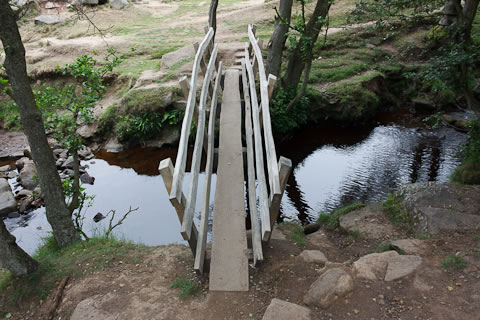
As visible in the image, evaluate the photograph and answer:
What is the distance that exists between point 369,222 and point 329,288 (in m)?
2.61

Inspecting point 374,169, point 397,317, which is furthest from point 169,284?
point 374,169

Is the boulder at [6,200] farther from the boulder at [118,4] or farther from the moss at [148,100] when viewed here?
the boulder at [118,4]

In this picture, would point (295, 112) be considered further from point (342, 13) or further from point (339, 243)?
point (342, 13)

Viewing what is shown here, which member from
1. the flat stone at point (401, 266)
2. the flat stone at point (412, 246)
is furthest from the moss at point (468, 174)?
the flat stone at point (401, 266)

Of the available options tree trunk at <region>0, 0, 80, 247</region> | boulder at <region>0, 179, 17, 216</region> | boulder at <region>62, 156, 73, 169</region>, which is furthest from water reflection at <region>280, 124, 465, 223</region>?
boulder at <region>0, 179, 17, 216</region>

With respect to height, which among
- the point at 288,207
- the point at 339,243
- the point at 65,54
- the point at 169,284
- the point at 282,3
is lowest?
the point at 288,207

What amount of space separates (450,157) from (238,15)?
13.6 meters

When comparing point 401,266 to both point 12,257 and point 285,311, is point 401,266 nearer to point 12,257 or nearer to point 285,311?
point 285,311

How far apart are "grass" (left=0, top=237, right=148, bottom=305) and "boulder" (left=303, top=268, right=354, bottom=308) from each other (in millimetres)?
2182

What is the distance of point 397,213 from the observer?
5.69 metres

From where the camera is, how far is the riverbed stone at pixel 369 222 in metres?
5.35

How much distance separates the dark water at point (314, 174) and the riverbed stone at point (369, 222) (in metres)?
1.51

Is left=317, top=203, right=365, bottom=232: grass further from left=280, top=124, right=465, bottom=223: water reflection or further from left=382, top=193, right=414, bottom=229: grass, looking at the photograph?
left=280, top=124, right=465, bottom=223: water reflection

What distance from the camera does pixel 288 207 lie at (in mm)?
7855
